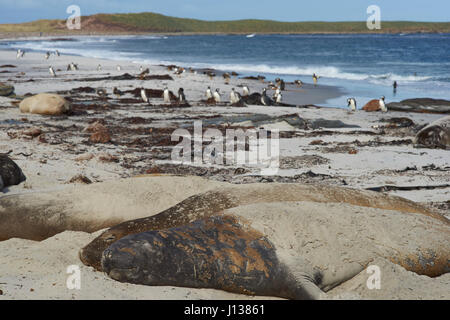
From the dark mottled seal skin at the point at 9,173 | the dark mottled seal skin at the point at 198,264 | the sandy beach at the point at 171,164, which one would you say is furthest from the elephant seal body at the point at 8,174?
the dark mottled seal skin at the point at 198,264

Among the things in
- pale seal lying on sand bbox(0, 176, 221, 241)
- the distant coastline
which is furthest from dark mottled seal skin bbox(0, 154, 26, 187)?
the distant coastline

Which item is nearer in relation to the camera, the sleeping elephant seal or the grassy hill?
the sleeping elephant seal

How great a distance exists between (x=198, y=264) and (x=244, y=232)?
1.55 feet

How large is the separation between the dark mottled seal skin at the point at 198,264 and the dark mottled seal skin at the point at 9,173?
141 inches

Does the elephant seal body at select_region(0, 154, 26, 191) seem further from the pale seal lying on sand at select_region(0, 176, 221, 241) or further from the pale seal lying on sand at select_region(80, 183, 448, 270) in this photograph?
the pale seal lying on sand at select_region(80, 183, 448, 270)

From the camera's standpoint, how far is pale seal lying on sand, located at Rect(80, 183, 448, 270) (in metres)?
4.43

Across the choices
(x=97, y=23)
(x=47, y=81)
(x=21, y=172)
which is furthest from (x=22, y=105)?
(x=97, y=23)

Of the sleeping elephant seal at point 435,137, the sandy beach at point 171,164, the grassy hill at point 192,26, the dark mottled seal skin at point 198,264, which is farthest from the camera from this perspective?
the grassy hill at point 192,26

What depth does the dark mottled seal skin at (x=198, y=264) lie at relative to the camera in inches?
140

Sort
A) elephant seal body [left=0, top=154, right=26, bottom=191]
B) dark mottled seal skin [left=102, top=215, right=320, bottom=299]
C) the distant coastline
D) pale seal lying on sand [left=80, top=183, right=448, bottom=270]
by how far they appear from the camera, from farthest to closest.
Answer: the distant coastline → elephant seal body [left=0, top=154, right=26, bottom=191] → pale seal lying on sand [left=80, top=183, right=448, bottom=270] → dark mottled seal skin [left=102, top=215, right=320, bottom=299]

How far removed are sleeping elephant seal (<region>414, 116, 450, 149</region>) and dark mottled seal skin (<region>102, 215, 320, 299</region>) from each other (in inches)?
293

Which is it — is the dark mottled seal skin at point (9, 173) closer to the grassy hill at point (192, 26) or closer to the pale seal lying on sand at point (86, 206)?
the pale seal lying on sand at point (86, 206)

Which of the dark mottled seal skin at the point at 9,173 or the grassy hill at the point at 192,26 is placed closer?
the dark mottled seal skin at the point at 9,173
